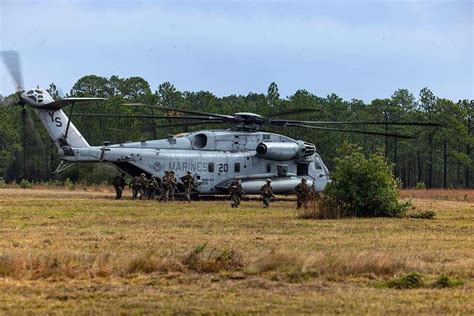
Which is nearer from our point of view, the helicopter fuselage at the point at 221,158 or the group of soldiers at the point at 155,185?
the group of soldiers at the point at 155,185

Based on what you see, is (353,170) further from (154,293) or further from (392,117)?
(392,117)

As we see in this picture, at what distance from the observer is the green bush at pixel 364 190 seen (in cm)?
2686

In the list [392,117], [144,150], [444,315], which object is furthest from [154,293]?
[392,117]

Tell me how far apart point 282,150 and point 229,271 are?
27.1 m

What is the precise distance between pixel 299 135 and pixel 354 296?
64507 mm

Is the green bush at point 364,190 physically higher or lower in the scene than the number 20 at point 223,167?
lower

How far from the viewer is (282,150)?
39594 millimetres

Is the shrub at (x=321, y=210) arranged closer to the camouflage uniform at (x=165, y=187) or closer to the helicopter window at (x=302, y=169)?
the camouflage uniform at (x=165, y=187)

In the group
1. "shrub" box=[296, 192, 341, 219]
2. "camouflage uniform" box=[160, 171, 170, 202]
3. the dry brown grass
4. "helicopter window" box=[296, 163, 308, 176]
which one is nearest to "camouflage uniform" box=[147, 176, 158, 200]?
"camouflage uniform" box=[160, 171, 170, 202]

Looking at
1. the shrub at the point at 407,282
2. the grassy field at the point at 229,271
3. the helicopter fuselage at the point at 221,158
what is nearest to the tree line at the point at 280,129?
the helicopter fuselage at the point at 221,158

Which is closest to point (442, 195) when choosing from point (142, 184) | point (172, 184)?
point (172, 184)

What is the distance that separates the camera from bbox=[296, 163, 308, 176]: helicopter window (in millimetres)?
40750

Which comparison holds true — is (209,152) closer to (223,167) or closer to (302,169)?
(223,167)

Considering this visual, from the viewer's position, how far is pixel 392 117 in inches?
3856
